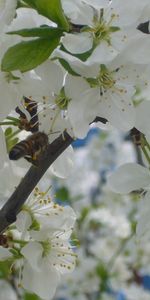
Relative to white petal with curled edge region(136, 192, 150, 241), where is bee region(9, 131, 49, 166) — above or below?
above

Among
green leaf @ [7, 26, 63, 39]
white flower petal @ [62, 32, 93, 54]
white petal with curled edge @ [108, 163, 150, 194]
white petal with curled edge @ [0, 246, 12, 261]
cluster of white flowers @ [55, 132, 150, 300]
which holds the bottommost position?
cluster of white flowers @ [55, 132, 150, 300]

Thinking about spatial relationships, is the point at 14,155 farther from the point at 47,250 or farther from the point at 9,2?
the point at 47,250

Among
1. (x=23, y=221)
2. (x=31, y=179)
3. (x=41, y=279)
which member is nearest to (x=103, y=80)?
(x=31, y=179)

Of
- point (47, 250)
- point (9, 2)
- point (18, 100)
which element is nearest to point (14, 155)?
A: point (18, 100)

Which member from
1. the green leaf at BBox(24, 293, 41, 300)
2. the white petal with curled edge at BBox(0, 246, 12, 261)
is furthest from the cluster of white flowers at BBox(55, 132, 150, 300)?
the white petal with curled edge at BBox(0, 246, 12, 261)

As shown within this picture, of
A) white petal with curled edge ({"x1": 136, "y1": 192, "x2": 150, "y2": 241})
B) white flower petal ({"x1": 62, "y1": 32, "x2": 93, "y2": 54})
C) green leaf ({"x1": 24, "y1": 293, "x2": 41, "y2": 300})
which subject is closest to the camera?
white flower petal ({"x1": 62, "y1": 32, "x2": 93, "y2": 54})

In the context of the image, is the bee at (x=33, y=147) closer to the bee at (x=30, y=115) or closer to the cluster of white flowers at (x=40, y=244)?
the bee at (x=30, y=115)

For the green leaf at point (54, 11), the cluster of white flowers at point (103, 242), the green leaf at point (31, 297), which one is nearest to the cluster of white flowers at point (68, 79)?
the green leaf at point (54, 11)

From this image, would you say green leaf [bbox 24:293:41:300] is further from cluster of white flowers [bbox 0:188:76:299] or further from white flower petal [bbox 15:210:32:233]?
white flower petal [bbox 15:210:32:233]
